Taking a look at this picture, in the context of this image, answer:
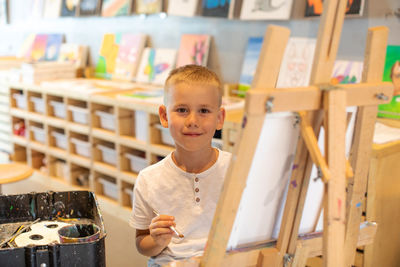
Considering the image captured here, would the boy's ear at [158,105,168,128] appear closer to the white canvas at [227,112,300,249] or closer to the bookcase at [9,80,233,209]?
the white canvas at [227,112,300,249]

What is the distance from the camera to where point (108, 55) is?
4012 mm

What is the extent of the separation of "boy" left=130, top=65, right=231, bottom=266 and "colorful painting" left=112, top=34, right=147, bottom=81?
8.48 ft

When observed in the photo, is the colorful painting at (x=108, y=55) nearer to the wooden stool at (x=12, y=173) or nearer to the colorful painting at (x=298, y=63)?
the wooden stool at (x=12, y=173)

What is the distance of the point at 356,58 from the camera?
2494mm

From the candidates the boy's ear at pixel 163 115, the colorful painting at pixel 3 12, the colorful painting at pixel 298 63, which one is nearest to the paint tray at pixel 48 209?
the boy's ear at pixel 163 115

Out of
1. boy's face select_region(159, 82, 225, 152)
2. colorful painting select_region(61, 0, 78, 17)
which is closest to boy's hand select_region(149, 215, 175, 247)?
boy's face select_region(159, 82, 225, 152)

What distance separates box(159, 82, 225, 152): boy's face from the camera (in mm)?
1104

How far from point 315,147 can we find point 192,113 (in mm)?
326

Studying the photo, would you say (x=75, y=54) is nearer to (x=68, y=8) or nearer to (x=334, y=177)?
(x=68, y=8)

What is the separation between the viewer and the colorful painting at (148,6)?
354 cm

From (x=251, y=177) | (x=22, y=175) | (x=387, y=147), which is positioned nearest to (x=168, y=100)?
(x=251, y=177)

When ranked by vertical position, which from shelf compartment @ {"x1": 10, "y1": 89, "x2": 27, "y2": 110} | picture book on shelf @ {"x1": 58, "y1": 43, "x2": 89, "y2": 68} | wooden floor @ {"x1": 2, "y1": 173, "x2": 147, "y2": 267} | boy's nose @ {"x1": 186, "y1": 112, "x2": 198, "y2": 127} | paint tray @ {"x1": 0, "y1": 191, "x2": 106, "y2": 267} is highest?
boy's nose @ {"x1": 186, "y1": 112, "x2": 198, "y2": 127}

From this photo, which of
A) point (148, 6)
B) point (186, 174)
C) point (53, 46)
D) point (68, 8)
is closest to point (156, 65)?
point (148, 6)

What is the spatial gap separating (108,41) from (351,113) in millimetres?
3288
